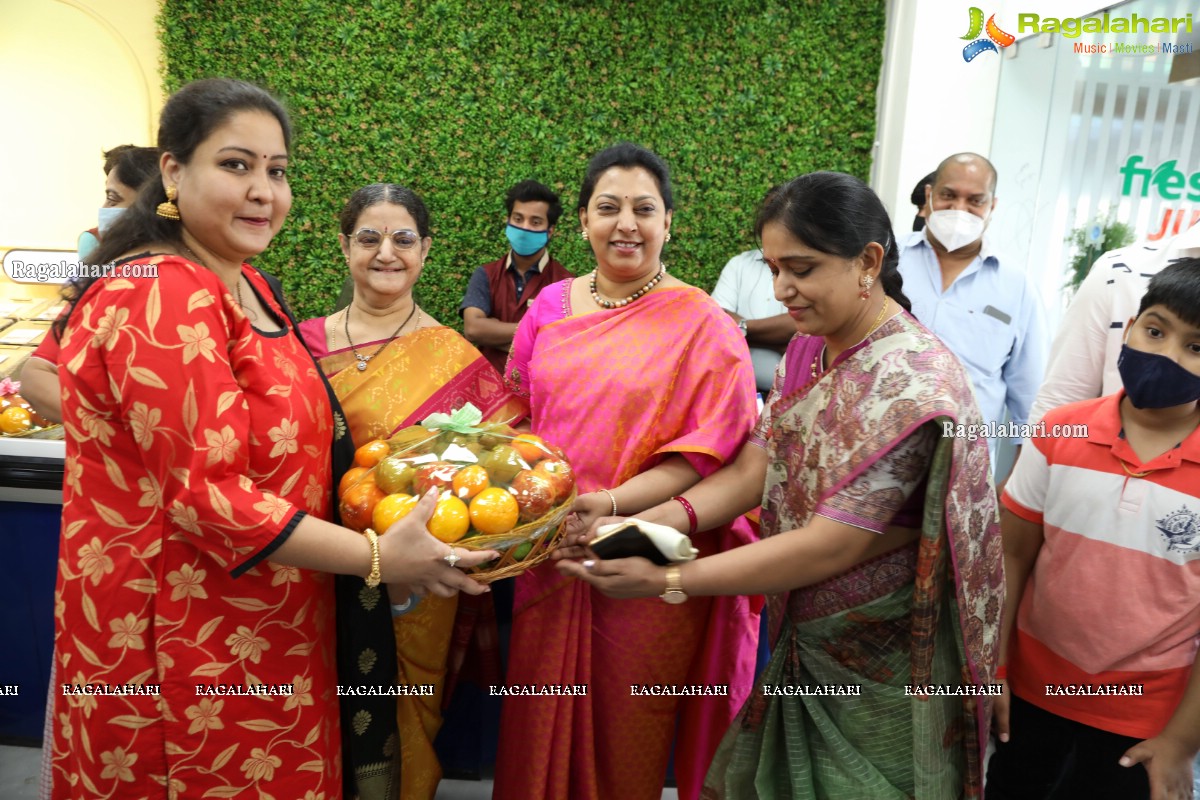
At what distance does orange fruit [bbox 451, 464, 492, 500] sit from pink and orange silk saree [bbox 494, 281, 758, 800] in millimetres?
491

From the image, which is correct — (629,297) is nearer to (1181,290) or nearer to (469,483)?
(469,483)

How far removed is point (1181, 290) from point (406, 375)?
66.8 inches

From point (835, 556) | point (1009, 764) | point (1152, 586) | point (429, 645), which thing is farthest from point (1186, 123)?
point (429, 645)

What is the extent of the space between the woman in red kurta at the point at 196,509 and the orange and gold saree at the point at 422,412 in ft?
1.73

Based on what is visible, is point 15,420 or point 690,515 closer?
point 690,515

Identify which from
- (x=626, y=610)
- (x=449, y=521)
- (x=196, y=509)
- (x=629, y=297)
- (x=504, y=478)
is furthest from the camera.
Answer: (x=629, y=297)

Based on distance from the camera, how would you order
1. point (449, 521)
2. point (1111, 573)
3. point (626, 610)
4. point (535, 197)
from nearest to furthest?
point (449, 521)
point (1111, 573)
point (626, 610)
point (535, 197)

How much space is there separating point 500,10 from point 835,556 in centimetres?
425

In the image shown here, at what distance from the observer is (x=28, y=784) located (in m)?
2.39

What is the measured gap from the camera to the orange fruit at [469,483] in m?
1.34

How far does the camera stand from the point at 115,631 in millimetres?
1275

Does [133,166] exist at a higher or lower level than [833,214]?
higher

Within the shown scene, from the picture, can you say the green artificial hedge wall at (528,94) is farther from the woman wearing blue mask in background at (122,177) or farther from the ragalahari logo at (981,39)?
the woman wearing blue mask in background at (122,177)

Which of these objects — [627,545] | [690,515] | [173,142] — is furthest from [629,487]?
[173,142]
